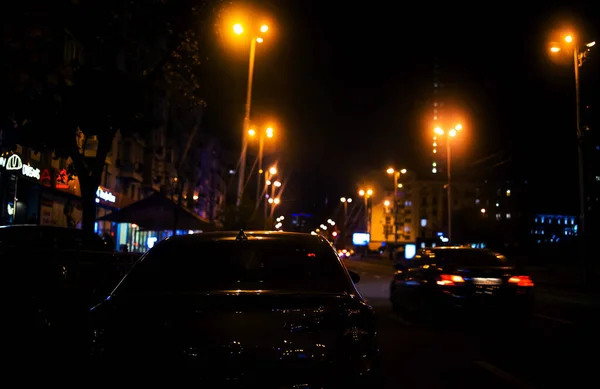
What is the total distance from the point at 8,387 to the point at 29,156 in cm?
1862

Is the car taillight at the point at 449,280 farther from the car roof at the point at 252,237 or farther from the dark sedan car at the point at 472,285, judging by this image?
the car roof at the point at 252,237

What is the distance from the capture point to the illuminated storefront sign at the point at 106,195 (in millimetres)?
29669

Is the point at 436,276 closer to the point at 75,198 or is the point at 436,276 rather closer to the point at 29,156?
the point at 29,156

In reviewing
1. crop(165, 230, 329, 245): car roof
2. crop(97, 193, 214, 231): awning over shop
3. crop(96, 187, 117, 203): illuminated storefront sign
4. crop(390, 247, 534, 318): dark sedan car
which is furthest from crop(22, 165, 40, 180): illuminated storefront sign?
crop(165, 230, 329, 245): car roof

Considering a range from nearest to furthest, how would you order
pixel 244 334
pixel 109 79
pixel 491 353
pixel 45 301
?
pixel 244 334, pixel 45 301, pixel 491 353, pixel 109 79

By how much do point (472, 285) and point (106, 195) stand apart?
78.9 ft

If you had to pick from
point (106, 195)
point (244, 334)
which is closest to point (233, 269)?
point (244, 334)

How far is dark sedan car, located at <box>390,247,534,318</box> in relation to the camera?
11.0 meters

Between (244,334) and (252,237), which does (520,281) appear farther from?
(244,334)

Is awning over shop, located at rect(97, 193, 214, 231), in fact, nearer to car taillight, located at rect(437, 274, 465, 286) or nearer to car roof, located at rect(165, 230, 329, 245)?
car taillight, located at rect(437, 274, 465, 286)

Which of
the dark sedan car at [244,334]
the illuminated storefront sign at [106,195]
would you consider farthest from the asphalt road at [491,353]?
the illuminated storefront sign at [106,195]

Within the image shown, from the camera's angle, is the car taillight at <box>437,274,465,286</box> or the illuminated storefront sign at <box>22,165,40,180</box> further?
the illuminated storefront sign at <box>22,165,40,180</box>

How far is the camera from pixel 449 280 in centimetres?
1131

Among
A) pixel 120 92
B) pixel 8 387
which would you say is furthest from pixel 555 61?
pixel 8 387
